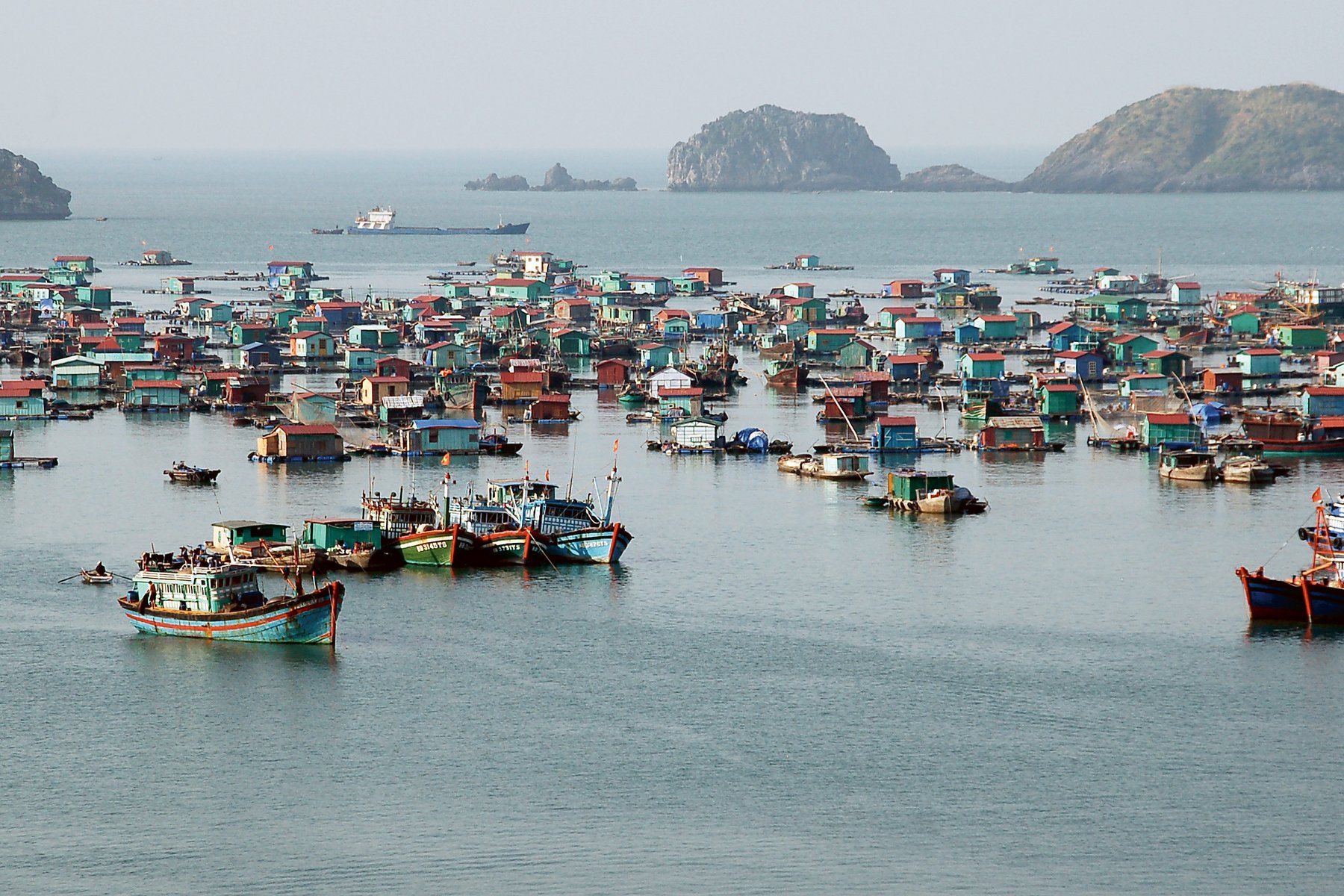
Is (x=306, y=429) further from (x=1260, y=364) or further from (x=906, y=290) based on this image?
(x=906, y=290)

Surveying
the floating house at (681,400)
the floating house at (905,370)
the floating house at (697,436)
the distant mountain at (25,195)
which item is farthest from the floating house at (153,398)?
the distant mountain at (25,195)

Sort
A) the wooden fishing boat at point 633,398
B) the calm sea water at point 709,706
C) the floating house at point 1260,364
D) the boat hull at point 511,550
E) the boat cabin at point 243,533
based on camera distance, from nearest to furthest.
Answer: the calm sea water at point 709,706 → the boat cabin at point 243,533 → the boat hull at point 511,550 → the wooden fishing boat at point 633,398 → the floating house at point 1260,364

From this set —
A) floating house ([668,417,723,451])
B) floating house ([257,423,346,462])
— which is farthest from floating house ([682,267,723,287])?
floating house ([257,423,346,462])

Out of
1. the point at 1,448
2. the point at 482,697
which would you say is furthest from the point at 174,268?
the point at 482,697

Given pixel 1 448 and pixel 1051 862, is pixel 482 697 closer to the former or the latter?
pixel 1051 862

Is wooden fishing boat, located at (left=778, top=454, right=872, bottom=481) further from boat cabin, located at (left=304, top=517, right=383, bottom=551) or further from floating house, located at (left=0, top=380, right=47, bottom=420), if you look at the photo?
floating house, located at (left=0, top=380, right=47, bottom=420)

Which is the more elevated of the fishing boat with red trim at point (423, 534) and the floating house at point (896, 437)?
the floating house at point (896, 437)

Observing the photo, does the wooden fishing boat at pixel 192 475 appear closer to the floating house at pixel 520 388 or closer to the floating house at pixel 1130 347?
the floating house at pixel 520 388
